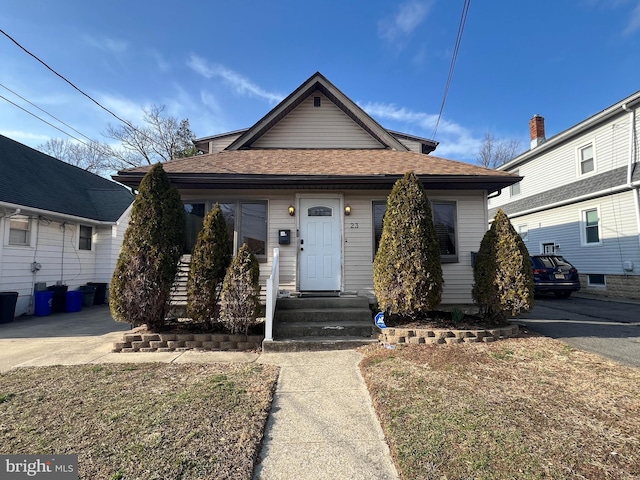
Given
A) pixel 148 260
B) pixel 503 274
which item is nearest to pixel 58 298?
pixel 148 260

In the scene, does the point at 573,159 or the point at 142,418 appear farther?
the point at 573,159

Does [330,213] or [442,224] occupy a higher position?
[330,213]

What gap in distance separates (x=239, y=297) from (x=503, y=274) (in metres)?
4.64

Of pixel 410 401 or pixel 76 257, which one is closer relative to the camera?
pixel 410 401

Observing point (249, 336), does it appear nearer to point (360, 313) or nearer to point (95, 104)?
point (360, 313)

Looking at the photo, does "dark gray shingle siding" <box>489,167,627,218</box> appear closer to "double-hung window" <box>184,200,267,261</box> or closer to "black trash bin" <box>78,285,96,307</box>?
"double-hung window" <box>184,200,267,261</box>

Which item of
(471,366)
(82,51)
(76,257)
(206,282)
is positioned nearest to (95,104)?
(82,51)

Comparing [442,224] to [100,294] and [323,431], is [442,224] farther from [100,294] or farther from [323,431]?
[100,294]

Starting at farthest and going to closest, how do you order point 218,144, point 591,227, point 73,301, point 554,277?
point 591,227 < point 554,277 < point 218,144 < point 73,301

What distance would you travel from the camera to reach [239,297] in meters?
5.00

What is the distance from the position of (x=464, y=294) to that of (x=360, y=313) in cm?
270

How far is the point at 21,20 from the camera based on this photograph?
6.94 meters

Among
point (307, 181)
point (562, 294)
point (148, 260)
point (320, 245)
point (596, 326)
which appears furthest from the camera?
point (562, 294)

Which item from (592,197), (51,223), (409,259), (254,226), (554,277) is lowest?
(554,277)
